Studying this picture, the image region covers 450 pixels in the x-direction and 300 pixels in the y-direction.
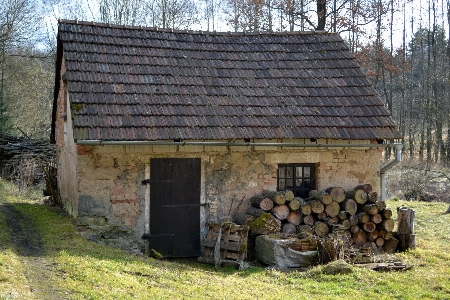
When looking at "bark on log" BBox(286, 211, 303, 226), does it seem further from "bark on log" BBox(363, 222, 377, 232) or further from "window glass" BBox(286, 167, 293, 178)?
"bark on log" BBox(363, 222, 377, 232)

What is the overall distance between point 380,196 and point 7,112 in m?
20.4

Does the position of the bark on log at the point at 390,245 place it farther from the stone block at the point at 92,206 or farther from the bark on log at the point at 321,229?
the stone block at the point at 92,206

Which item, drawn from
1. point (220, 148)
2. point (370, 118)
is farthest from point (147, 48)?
point (370, 118)

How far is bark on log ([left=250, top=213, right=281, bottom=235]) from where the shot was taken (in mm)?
10523

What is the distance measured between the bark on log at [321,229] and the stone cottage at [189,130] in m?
1.07

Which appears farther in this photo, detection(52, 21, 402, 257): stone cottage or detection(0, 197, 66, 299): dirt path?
detection(52, 21, 402, 257): stone cottage

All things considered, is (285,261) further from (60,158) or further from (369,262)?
(60,158)

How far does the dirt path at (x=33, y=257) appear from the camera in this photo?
653 cm

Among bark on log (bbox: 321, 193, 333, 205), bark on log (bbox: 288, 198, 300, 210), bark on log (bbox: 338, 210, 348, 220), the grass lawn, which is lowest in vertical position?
the grass lawn

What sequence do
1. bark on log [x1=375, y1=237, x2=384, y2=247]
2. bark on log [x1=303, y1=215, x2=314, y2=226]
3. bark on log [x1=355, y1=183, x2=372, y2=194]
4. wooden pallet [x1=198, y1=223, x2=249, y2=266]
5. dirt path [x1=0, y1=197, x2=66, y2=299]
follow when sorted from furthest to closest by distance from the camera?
bark on log [x1=355, y1=183, x2=372, y2=194] < bark on log [x1=375, y1=237, x2=384, y2=247] < bark on log [x1=303, y1=215, x2=314, y2=226] < wooden pallet [x1=198, y1=223, x2=249, y2=266] < dirt path [x1=0, y1=197, x2=66, y2=299]

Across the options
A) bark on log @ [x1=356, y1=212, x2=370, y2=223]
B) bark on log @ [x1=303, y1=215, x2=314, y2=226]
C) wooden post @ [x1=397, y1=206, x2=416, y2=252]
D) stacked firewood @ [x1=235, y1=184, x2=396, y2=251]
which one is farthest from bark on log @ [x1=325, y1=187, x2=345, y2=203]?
wooden post @ [x1=397, y1=206, x2=416, y2=252]

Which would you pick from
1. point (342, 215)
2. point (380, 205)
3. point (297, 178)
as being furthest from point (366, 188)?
point (297, 178)

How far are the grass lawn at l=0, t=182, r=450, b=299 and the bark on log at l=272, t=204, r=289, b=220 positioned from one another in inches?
57.9

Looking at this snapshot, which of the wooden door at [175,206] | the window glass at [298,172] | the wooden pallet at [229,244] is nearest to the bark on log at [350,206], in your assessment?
the window glass at [298,172]
